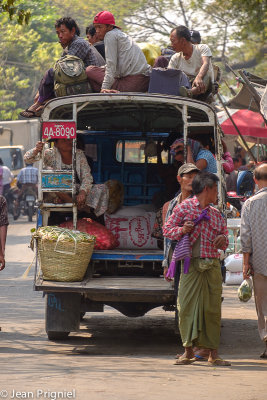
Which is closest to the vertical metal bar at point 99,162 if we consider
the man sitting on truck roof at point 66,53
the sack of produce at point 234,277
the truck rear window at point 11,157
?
the man sitting on truck roof at point 66,53

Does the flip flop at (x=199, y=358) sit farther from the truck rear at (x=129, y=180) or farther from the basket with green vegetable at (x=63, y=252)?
the basket with green vegetable at (x=63, y=252)

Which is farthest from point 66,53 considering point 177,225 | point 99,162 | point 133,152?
point 177,225

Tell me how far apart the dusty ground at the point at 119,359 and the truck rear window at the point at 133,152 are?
6.47 ft

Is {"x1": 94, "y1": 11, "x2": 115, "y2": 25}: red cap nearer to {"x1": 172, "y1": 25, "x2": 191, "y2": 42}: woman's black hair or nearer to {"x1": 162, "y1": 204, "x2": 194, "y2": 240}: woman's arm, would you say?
{"x1": 172, "y1": 25, "x2": 191, "y2": 42}: woman's black hair

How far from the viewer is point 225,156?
1043 cm

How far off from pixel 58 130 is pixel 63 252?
127 cm

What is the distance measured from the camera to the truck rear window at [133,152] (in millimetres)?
11617

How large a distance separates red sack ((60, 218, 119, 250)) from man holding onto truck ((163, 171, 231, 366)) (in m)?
1.72

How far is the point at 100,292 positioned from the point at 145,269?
111cm

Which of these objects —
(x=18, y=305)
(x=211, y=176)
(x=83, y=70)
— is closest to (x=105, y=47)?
(x=83, y=70)

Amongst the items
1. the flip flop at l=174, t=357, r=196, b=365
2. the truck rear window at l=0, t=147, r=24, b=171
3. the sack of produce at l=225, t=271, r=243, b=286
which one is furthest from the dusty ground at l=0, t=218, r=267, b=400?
the truck rear window at l=0, t=147, r=24, b=171

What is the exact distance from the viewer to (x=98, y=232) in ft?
31.9

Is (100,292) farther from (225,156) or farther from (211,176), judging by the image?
(225,156)

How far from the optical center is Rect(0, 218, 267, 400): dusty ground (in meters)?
6.50
